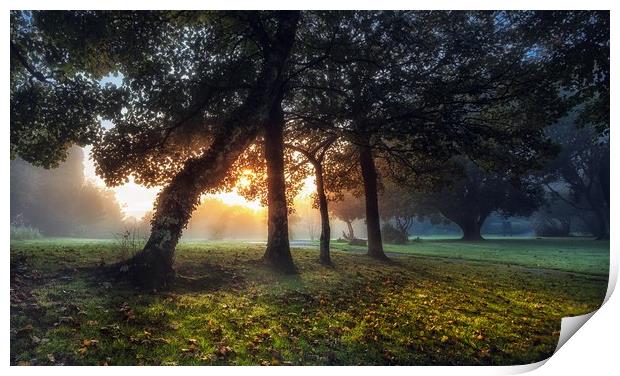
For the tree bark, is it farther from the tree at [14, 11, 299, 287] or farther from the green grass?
the tree at [14, 11, 299, 287]

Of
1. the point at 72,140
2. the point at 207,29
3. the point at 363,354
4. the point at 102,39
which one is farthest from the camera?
the point at 207,29

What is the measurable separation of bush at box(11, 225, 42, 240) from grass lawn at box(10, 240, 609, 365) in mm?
201

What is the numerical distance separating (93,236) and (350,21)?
942 cm

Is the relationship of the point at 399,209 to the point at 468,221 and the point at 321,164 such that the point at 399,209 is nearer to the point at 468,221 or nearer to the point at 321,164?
the point at 321,164

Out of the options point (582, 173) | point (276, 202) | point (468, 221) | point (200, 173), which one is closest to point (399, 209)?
point (468, 221)

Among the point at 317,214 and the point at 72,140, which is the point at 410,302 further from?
the point at 72,140

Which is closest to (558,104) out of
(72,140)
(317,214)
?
(317,214)

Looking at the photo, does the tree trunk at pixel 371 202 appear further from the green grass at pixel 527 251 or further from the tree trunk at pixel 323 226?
the tree trunk at pixel 323 226

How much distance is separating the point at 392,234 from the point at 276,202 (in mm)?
6743

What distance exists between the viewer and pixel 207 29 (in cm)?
1048

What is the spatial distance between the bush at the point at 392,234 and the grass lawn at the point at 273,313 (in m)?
4.37

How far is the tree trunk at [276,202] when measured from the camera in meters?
10.5

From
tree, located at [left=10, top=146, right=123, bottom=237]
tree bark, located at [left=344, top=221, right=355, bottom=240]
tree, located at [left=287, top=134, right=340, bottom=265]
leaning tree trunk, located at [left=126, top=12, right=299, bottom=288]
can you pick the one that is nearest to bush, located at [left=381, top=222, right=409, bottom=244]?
tree bark, located at [left=344, top=221, right=355, bottom=240]

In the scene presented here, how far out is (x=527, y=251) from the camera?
14.6 metres
